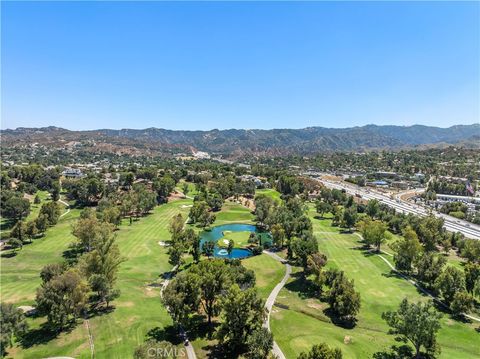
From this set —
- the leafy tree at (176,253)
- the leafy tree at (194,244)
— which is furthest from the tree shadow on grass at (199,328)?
the leafy tree at (194,244)

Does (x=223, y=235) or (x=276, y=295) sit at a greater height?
(x=276, y=295)

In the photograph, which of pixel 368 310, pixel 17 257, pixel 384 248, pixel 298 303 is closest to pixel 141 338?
pixel 298 303

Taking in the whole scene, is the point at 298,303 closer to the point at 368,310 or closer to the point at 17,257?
the point at 368,310

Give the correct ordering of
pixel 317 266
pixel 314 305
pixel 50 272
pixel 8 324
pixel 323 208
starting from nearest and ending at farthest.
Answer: pixel 8 324 → pixel 50 272 → pixel 314 305 → pixel 317 266 → pixel 323 208

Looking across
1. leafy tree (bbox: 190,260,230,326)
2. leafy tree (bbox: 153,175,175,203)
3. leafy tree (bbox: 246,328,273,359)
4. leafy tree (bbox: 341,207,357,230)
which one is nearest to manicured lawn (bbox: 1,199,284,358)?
leafy tree (bbox: 190,260,230,326)

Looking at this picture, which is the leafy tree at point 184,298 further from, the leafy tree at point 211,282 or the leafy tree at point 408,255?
the leafy tree at point 408,255

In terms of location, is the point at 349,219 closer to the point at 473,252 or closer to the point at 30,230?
the point at 473,252

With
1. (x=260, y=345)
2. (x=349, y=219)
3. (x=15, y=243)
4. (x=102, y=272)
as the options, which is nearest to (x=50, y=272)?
(x=102, y=272)
